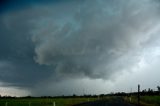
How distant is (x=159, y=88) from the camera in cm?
18300

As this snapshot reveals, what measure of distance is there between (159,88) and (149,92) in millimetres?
13714

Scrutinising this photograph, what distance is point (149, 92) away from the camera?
563 feet

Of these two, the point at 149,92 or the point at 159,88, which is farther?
the point at 159,88
